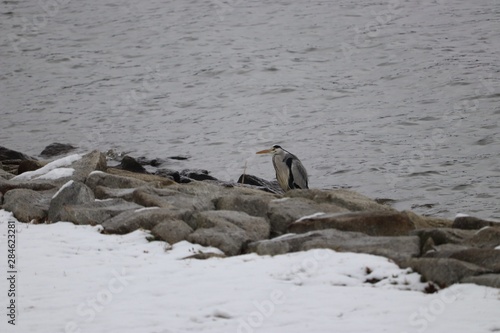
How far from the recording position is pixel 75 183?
11945mm

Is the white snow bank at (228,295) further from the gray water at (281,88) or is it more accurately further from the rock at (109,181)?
the gray water at (281,88)

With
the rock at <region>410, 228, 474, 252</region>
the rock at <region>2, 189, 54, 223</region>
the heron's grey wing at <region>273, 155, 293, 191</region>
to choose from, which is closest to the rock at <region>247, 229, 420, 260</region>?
the rock at <region>410, 228, 474, 252</region>

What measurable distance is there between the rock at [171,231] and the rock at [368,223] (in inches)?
56.8

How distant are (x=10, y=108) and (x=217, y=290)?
20484 millimetres

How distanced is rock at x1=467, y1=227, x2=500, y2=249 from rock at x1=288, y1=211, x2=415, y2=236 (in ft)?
2.71

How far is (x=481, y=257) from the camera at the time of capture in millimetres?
8719

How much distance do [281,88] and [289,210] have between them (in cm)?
1691

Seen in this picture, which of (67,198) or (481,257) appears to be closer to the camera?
(481,257)

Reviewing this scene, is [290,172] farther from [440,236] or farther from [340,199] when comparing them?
[440,236]

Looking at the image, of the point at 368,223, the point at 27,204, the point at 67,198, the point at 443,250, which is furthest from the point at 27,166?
the point at 443,250

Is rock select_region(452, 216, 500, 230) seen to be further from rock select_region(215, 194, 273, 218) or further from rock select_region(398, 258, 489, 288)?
rock select_region(215, 194, 273, 218)

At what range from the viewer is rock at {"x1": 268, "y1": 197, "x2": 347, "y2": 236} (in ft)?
35.2

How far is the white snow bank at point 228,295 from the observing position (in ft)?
24.8

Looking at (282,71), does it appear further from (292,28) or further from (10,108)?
(10,108)
